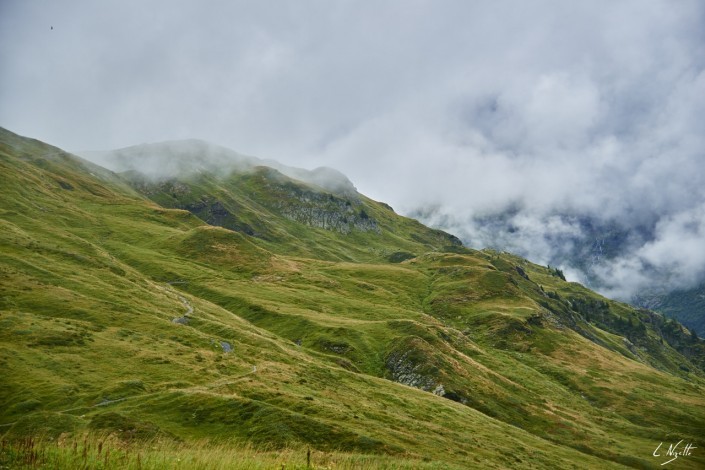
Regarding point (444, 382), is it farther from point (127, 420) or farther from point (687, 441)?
point (127, 420)

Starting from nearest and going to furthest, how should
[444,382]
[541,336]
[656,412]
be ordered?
[444,382], [656,412], [541,336]

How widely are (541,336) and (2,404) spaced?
558 ft

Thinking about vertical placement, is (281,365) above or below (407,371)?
below

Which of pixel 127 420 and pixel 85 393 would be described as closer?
pixel 127 420

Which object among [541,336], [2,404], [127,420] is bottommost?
[2,404]

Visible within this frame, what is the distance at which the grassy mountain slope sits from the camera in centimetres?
4738

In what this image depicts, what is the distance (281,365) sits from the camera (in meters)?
74.4

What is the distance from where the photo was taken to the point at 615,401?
134375 millimetres

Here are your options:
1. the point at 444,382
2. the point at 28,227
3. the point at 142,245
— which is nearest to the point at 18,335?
the point at 444,382

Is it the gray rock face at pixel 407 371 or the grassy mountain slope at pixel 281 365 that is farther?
the gray rock face at pixel 407 371

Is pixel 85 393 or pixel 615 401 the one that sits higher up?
pixel 615 401

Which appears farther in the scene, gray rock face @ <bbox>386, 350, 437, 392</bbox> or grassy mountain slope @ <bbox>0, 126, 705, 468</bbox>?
gray rock face @ <bbox>386, 350, 437, 392</bbox>

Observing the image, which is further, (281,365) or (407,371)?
(407,371)

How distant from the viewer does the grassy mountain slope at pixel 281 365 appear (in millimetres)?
47375
